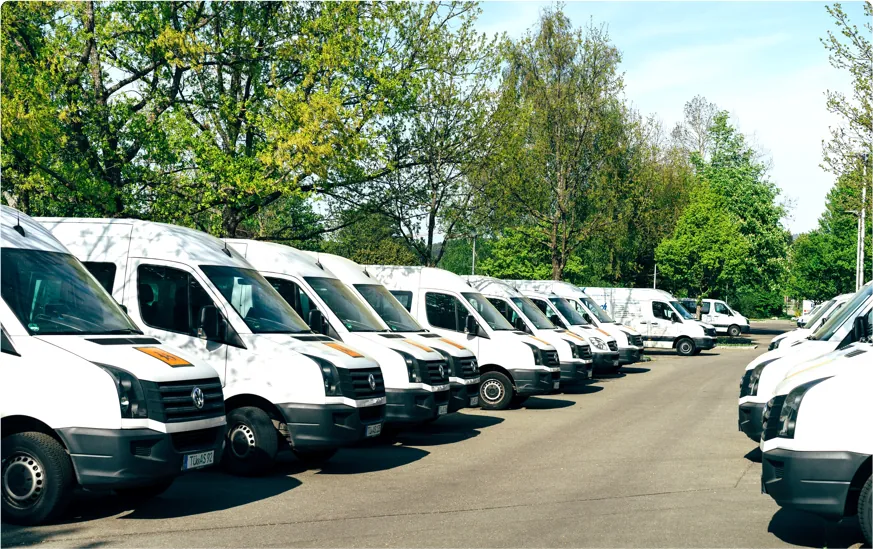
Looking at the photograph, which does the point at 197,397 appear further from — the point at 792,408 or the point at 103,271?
the point at 792,408

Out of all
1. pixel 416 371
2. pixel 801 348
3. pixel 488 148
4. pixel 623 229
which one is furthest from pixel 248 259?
pixel 623 229

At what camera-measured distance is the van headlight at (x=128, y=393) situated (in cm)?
787

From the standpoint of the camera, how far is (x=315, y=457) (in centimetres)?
1186

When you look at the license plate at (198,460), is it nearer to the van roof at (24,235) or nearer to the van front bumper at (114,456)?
the van front bumper at (114,456)

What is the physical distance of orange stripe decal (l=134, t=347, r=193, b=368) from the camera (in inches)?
331

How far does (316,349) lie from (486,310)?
26.3 feet

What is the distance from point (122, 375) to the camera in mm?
7922

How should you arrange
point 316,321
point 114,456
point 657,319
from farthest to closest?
point 657,319 → point 316,321 → point 114,456

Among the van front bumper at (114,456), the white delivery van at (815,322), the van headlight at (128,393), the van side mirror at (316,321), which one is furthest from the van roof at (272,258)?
the white delivery van at (815,322)

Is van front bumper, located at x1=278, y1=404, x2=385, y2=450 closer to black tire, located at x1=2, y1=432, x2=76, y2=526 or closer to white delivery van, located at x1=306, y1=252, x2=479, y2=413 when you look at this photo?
black tire, located at x1=2, y1=432, x2=76, y2=526

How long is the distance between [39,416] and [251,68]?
14.8 m

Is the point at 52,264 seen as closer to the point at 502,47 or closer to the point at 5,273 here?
the point at 5,273

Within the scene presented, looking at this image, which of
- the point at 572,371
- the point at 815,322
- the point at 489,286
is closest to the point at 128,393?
the point at 489,286

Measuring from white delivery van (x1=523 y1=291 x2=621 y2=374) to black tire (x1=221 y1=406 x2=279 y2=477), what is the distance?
48.0ft
